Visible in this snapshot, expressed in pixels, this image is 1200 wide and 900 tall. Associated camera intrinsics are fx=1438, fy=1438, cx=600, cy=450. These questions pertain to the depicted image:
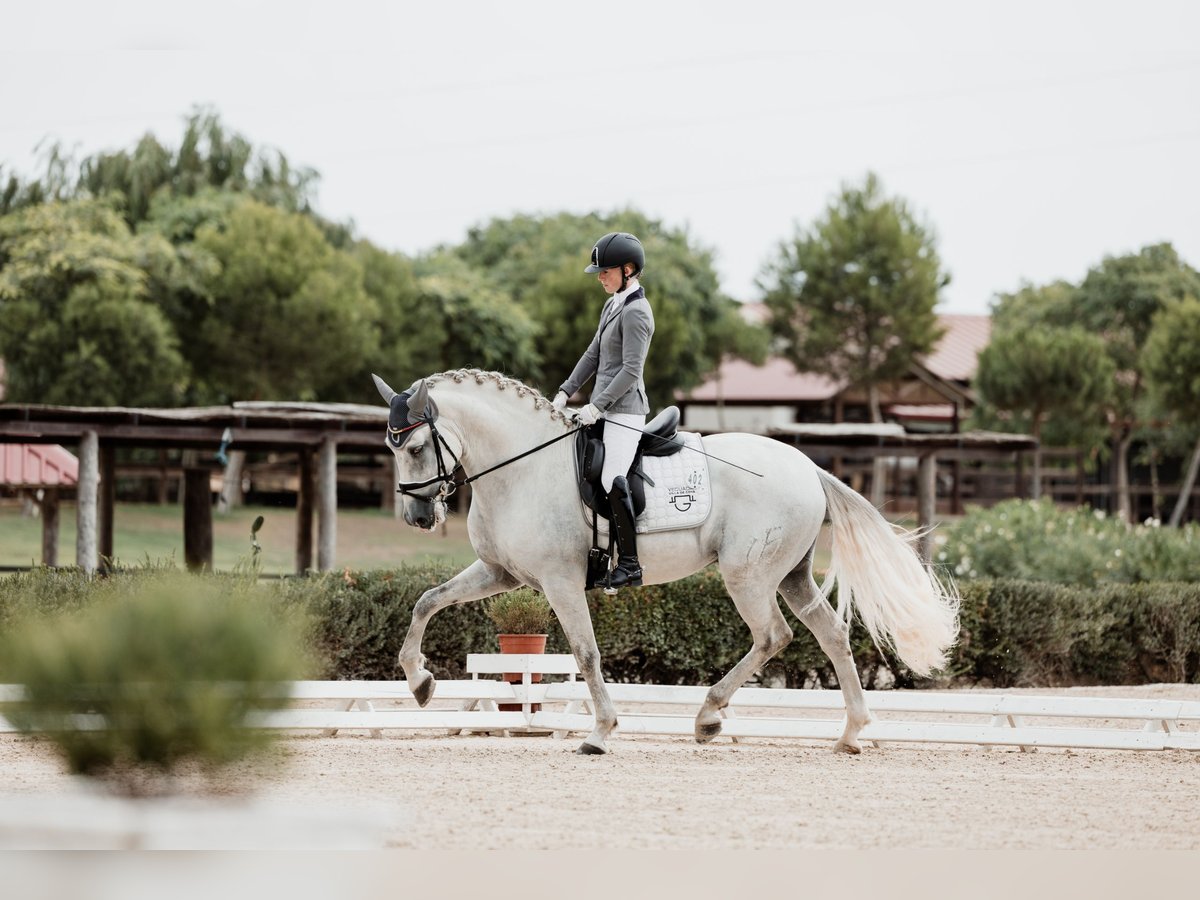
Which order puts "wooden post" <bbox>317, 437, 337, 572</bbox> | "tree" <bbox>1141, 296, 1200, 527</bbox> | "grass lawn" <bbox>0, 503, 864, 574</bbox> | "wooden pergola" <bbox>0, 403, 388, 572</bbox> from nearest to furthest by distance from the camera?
"wooden pergola" <bbox>0, 403, 388, 572</bbox>
"wooden post" <bbox>317, 437, 337, 572</bbox>
"grass lawn" <bbox>0, 503, 864, 574</bbox>
"tree" <bbox>1141, 296, 1200, 527</bbox>

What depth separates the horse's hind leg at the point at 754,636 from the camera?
831cm

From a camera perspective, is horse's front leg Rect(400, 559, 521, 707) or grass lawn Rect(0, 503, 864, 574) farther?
grass lawn Rect(0, 503, 864, 574)

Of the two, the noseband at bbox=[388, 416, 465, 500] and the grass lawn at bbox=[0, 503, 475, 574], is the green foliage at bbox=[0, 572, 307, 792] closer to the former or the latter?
the noseband at bbox=[388, 416, 465, 500]

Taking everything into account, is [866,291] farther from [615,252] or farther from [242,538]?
[615,252]

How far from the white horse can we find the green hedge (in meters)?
2.03

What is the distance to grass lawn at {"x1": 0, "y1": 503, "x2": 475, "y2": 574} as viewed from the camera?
30531 mm

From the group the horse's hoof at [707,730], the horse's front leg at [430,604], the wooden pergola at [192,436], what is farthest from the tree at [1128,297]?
the horse's front leg at [430,604]

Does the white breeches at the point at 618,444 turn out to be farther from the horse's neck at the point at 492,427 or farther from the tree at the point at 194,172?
the tree at the point at 194,172

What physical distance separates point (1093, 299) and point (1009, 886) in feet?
158

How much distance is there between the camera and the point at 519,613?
10.3m

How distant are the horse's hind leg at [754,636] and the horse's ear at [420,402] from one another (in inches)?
77.6

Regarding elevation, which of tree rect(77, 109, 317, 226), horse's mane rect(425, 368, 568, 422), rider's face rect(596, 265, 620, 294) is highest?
tree rect(77, 109, 317, 226)

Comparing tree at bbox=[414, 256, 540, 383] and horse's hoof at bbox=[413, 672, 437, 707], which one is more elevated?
tree at bbox=[414, 256, 540, 383]

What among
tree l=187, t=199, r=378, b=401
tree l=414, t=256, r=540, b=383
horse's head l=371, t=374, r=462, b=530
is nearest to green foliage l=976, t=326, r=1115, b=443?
tree l=414, t=256, r=540, b=383
